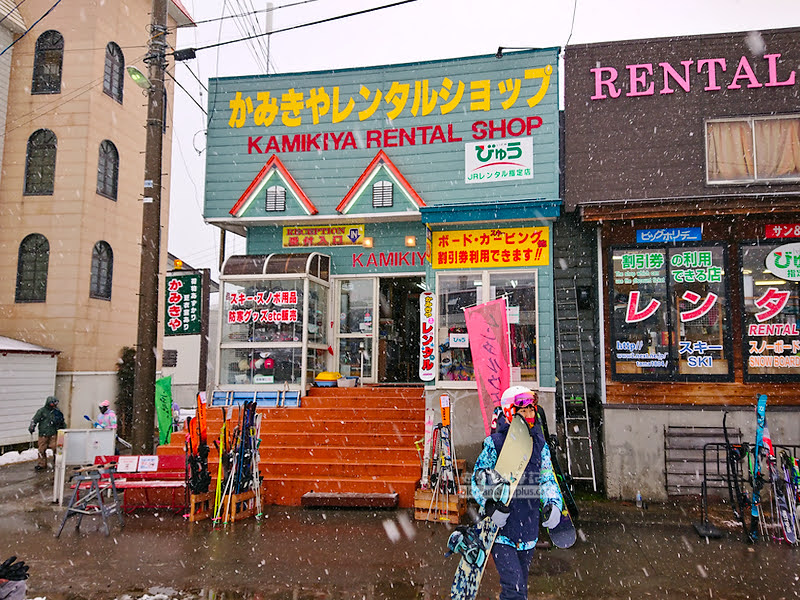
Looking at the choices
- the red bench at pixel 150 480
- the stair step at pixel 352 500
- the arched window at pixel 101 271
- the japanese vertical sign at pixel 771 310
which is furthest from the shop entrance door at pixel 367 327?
the arched window at pixel 101 271

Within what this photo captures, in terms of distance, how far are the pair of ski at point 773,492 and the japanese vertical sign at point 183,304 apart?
9.12m

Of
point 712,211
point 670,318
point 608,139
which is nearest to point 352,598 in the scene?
point 670,318

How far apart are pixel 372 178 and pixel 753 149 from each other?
7226mm

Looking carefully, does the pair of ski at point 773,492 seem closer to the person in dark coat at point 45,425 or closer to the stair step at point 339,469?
the stair step at point 339,469

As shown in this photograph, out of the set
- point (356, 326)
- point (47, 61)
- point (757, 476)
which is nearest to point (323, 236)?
point (356, 326)

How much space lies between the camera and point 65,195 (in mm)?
18406

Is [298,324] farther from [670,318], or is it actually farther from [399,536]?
[670,318]

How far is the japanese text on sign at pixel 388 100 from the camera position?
40.6 ft

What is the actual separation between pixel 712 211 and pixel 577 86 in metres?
3.35

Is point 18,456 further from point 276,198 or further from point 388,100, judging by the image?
point 388,100

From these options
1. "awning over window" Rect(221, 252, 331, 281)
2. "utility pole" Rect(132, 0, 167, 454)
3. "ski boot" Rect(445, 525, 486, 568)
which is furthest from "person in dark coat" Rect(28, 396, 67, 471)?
"ski boot" Rect(445, 525, 486, 568)

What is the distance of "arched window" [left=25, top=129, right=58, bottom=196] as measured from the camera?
1864 cm

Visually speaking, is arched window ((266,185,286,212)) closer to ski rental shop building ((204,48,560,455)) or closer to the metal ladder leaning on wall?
Result: ski rental shop building ((204,48,560,455))

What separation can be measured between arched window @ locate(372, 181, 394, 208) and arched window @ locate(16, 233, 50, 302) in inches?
448
